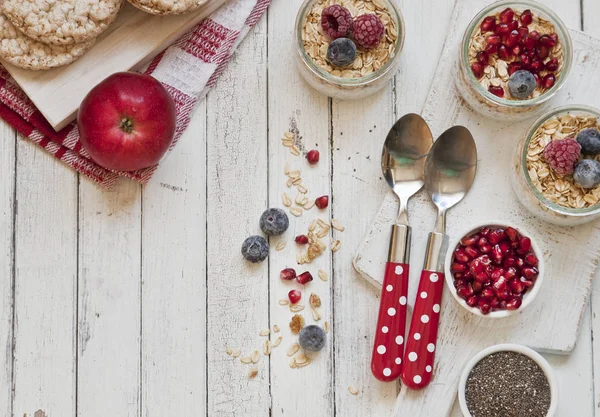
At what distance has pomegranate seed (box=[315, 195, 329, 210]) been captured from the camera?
196 cm

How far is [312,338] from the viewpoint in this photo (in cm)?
191

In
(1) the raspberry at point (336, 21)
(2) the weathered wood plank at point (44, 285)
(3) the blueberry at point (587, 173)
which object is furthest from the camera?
(2) the weathered wood plank at point (44, 285)

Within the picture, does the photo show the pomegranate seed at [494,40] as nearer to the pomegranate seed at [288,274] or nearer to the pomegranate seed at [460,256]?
the pomegranate seed at [460,256]

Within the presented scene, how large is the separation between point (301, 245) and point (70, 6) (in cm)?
77

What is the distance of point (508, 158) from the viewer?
193 centimetres

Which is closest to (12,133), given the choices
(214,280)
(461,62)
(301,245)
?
(214,280)

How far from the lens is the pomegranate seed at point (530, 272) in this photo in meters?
1.82

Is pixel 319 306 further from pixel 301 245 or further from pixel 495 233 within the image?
pixel 495 233

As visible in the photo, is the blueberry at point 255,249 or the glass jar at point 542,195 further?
the blueberry at point 255,249

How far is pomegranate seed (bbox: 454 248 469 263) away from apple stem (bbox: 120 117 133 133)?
78 centimetres

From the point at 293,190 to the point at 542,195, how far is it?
59 centimetres

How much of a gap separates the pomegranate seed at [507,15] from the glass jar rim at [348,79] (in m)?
0.23

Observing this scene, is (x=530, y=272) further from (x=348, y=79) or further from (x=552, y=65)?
(x=348, y=79)

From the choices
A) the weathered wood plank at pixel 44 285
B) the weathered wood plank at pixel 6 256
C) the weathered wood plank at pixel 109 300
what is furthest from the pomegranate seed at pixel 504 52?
the weathered wood plank at pixel 6 256
